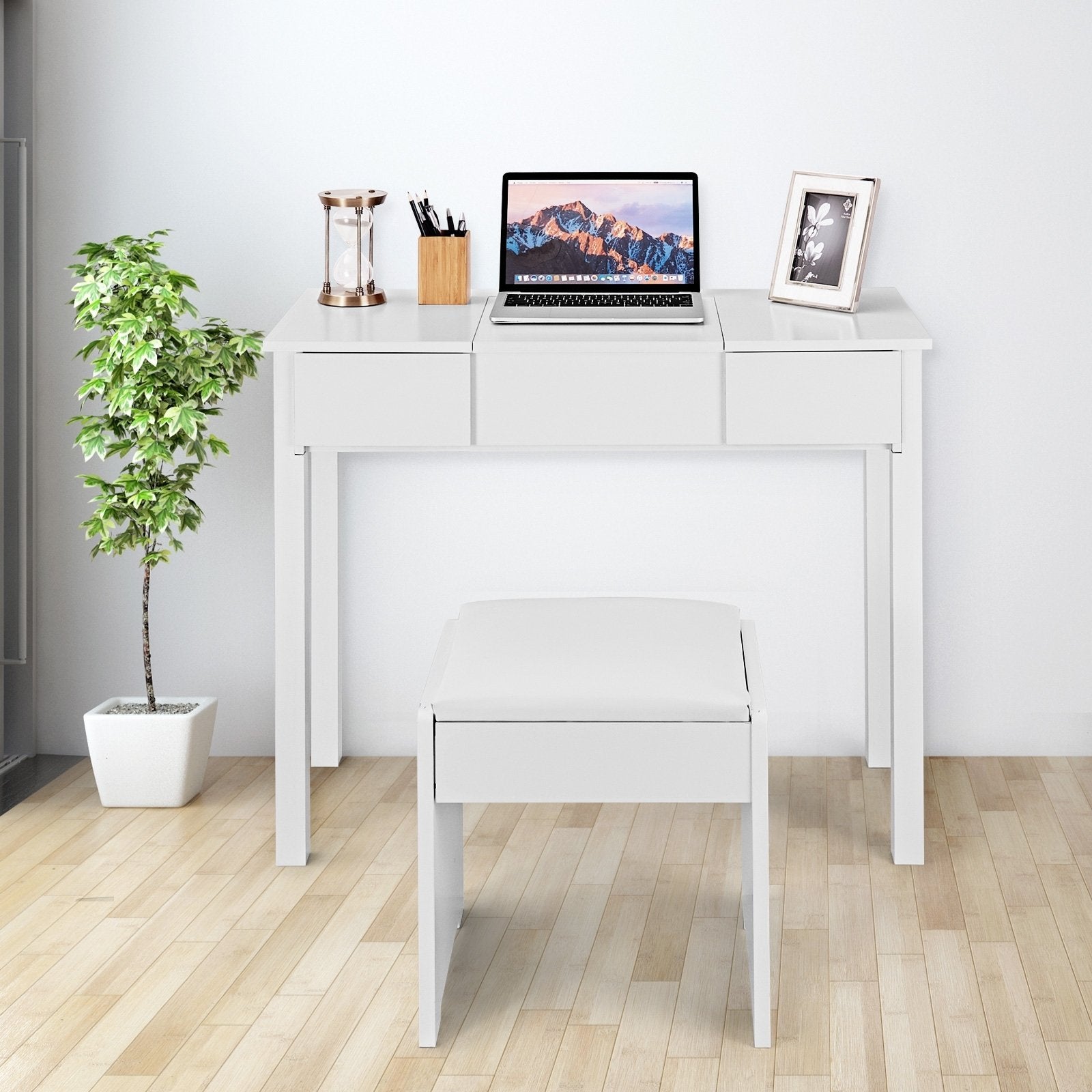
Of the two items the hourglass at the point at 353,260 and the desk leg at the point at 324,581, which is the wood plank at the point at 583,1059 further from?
the hourglass at the point at 353,260

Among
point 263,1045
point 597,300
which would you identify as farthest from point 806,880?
point 597,300

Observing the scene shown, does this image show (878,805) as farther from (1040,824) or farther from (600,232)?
(600,232)

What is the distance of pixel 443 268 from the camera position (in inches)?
114

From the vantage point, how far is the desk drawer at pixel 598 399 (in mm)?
2582

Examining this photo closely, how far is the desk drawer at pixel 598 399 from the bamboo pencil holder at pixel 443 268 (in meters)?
0.39

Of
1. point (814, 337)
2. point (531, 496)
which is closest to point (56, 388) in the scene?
point (531, 496)

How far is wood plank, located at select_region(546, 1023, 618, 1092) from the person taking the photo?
6.32 ft

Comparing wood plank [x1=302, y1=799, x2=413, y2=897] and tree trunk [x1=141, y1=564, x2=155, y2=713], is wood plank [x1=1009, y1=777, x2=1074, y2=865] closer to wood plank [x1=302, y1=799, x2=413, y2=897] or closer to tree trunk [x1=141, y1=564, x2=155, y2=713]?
wood plank [x1=302, y1=799, x2=413, y2=897]

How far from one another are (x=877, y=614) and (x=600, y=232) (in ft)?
3.16

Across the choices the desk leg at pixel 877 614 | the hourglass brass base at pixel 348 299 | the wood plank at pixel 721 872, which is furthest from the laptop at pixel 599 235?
the wood plank at pixel 721 872

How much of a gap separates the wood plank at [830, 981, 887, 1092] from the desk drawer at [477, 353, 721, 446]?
3.14ft

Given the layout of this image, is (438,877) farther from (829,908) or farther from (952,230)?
(952,230)

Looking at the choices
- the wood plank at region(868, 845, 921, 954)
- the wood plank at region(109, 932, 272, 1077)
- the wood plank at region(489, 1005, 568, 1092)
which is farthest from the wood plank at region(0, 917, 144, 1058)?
the wood plank at region(868, 845, 921, 954)

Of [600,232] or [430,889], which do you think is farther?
[600,232]
